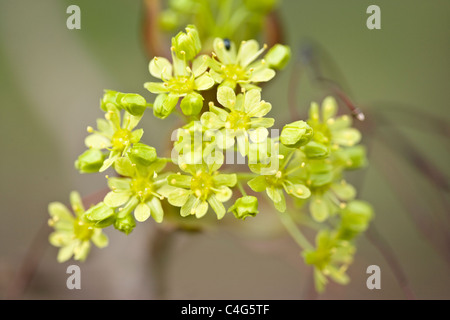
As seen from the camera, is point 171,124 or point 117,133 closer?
point 117,133

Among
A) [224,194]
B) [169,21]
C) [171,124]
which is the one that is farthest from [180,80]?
[171,124]

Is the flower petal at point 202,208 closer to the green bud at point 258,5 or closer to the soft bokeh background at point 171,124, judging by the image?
the soft bokeh background at point 171,124

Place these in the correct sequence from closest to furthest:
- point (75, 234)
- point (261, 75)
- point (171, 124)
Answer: point (261, 75), point (75, 234), point (171, 124)

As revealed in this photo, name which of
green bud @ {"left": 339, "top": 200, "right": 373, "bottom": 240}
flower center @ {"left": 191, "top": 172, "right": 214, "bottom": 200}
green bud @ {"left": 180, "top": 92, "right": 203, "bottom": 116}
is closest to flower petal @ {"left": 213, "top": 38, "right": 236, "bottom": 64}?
green bud @ {"left": 180, "top": 92, "right": 203, "bottom": 116}

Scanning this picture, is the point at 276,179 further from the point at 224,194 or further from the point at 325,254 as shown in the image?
the point at 325,254

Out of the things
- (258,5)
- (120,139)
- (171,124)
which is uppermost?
(258,5)

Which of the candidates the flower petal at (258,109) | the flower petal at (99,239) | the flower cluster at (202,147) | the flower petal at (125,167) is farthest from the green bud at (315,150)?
the flower petal at (99,239)

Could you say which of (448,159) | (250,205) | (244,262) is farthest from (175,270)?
(448,159)
